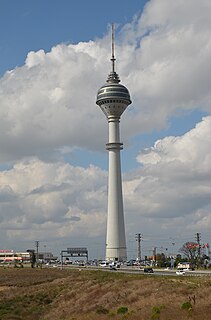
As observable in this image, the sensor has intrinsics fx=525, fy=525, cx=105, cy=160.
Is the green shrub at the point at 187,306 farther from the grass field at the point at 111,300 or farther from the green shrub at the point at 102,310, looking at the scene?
the green shrub at the point at 102,310

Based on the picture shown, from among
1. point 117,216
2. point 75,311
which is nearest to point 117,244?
point 117,216

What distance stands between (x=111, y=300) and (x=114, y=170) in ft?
402

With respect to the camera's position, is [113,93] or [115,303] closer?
[115,303]

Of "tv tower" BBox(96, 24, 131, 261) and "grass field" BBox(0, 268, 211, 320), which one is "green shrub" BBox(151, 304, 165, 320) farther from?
"tv tower" BBox(96, 24, 131, 261)

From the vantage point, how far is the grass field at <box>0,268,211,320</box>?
39688mm

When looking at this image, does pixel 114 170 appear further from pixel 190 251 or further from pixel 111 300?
pixel 111 300

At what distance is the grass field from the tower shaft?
87672 mm

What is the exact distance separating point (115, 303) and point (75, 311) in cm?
508

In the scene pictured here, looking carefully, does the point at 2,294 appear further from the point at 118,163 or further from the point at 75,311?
the point at 118,163

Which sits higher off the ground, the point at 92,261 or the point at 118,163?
the point at 118,163

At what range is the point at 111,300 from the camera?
53.7 metres

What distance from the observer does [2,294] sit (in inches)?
3007

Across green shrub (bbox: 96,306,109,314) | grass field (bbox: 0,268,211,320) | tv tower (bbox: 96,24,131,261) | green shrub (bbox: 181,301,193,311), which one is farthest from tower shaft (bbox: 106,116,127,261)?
green shrub (bbox: 181,301,193,311)

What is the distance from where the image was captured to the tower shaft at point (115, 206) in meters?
172
